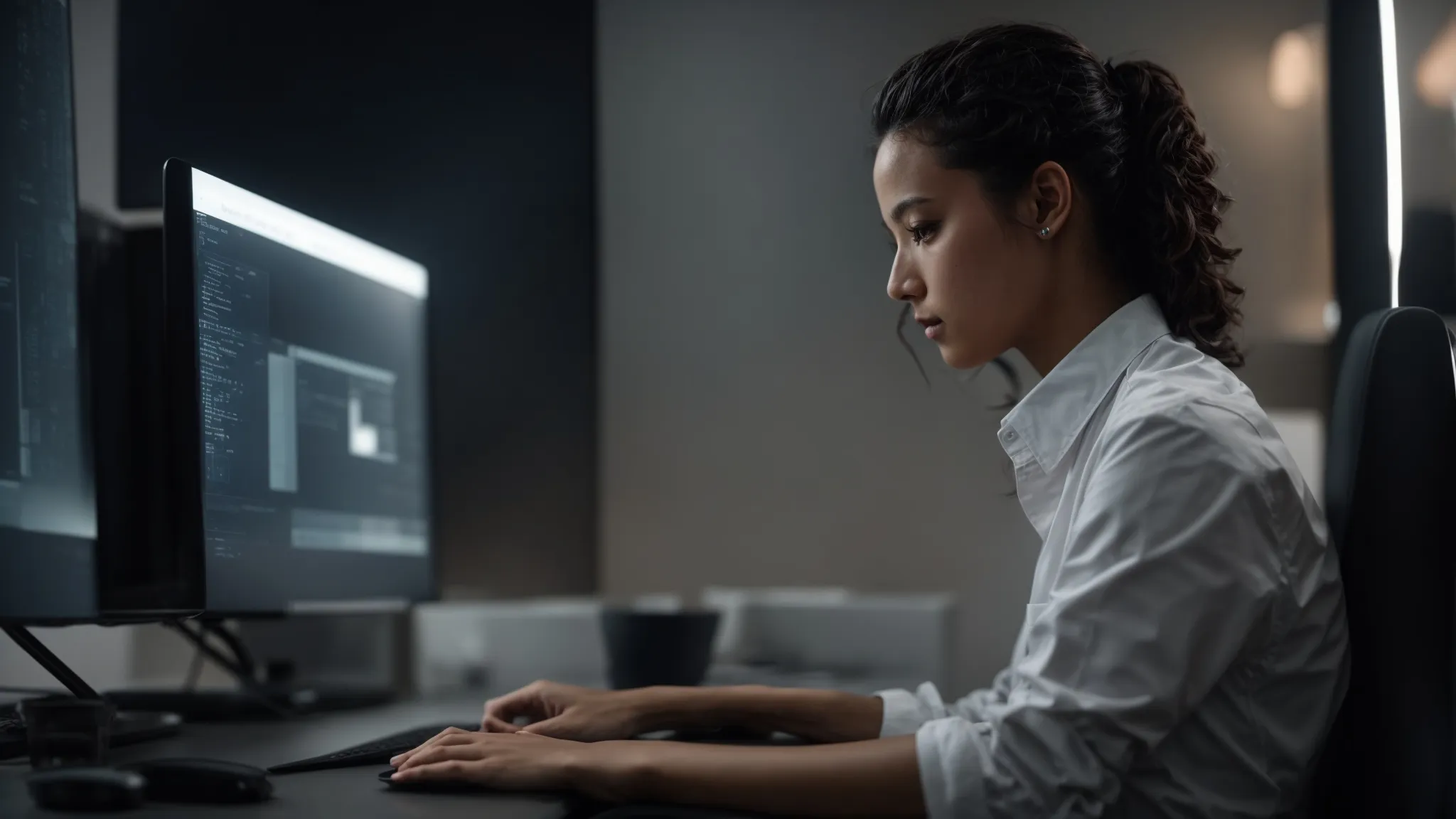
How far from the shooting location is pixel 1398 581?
854 millimetres

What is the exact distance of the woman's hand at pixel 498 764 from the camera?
0.79 metres

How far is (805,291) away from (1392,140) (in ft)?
3.21

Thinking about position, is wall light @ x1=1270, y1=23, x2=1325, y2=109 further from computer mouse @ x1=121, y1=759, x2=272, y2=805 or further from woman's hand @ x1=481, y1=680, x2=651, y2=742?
computer mouse @ x1=121, y1=759, x2=272, y2=805

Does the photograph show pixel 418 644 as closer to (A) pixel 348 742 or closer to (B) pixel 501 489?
(B) pixel 501 489

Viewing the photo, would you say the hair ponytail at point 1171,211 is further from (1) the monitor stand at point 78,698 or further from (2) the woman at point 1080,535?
(1) the monitor stand at point 78,698

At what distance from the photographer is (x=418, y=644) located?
1807mm

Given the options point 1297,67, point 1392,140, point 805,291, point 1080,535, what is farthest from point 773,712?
point 1297,67

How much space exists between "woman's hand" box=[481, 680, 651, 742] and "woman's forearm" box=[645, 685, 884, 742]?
0.03 metres

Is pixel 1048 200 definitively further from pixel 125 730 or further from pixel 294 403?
pixel 125 730

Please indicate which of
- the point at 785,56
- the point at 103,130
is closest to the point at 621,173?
the point at 785,56

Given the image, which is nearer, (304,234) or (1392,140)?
(304,234)

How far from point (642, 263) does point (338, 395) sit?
0.96 meters

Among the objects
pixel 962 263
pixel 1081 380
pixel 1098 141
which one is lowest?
pixel 1081 380

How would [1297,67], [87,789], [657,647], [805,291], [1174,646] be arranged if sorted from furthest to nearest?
[805,291] → [1297,67] → [657,647] → [1174,646] → [87,789]
